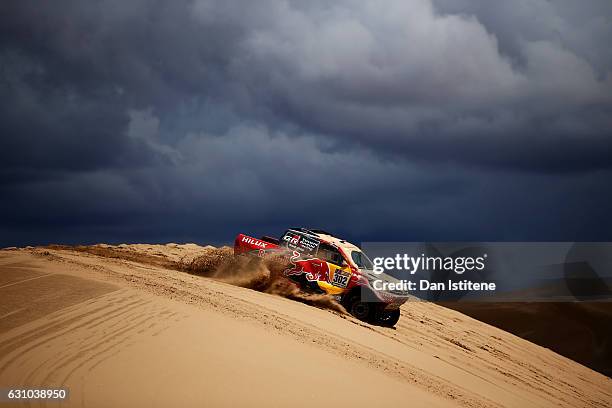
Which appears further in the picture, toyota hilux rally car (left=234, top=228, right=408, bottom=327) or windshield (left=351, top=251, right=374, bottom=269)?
windshield (left=351, top=251, right=374, bottom=269)

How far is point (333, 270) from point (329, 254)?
19.5 inches

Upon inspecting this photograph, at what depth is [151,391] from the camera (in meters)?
6.65

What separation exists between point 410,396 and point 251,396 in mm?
2861

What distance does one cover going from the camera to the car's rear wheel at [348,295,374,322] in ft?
50.6

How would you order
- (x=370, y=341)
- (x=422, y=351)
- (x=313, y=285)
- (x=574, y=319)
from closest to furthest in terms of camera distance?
(x=370, y=341), (x=422, y=351), (x=313, y=285), (x=574, y=319)

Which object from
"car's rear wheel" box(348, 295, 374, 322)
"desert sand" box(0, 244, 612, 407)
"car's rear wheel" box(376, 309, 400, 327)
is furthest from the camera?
"car's rear wheel" box(376, 309, 400, 327)

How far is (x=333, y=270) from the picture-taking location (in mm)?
15680

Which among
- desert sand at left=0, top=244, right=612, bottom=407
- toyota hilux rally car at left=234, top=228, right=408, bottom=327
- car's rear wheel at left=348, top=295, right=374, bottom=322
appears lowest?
desert sand at left=0, top=244, right=612, bottom=407

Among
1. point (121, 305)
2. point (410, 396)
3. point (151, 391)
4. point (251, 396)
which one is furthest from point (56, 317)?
point (410, 396)

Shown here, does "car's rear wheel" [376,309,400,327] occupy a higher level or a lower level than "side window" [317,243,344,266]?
lower

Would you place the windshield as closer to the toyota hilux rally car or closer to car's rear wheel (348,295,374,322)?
the toyota hilux rally car

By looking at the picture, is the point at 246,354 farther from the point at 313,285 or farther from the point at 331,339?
the point at 313,285

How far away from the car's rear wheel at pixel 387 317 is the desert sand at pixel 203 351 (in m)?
0.69

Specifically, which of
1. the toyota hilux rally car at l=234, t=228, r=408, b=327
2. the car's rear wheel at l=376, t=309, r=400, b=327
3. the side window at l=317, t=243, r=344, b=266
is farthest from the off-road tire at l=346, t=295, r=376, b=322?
the side window at l=317, t=243, r=344, b=266
